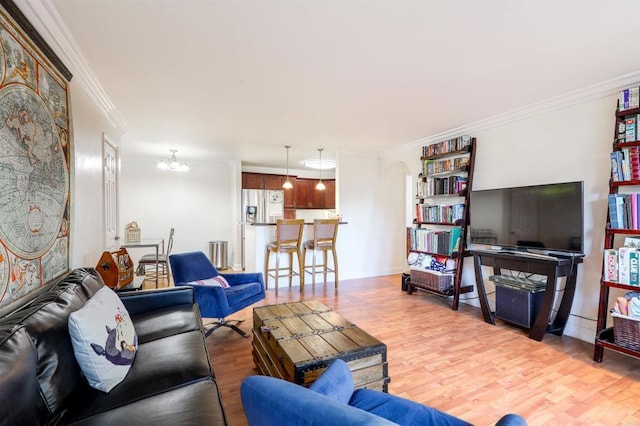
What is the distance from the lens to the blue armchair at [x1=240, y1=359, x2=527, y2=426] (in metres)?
0.66

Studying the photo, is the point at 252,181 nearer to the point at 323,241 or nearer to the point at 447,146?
the point at 323,241

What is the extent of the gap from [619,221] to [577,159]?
2.57 ft

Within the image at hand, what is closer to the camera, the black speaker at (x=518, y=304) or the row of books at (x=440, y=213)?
the black speaker at (x=518, y=304)

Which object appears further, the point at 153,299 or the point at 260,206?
the point at 260,206

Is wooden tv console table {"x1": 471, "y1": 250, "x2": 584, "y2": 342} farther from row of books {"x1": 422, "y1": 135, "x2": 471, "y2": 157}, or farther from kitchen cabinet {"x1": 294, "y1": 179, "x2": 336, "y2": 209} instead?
kitchen cabinet {"x1": 294, "y1": 179, "x2": 336, "y2": 209}

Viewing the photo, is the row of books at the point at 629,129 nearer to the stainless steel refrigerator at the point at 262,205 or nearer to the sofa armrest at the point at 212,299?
the sofa armrest at the point at 212,299

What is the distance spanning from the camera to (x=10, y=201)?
1361 mm

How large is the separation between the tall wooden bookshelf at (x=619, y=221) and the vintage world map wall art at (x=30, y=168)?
3.92m

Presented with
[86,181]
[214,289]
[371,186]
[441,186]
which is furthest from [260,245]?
[441,186]

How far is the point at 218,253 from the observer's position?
638cm

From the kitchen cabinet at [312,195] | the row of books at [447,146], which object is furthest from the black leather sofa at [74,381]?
the kitchen cabinet at [312,195]

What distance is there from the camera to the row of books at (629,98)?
2.31m

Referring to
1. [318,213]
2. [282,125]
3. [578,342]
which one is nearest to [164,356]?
[282,125]

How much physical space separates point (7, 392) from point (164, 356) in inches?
28.8
